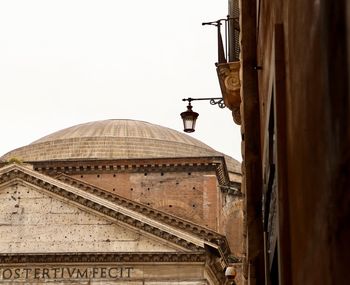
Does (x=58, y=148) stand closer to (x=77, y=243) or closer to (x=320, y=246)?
(x=77, y=243)

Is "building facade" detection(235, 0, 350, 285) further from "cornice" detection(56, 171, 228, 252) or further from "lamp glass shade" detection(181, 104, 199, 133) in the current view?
"cornice" detection(56, 171, 228, 252)

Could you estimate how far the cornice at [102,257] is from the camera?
28.3 meters

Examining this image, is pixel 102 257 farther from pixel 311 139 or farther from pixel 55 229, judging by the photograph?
pixel 311 139

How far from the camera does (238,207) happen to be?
41.0 m

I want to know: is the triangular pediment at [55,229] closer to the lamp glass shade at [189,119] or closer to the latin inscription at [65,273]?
the latin inscription at [65,273]

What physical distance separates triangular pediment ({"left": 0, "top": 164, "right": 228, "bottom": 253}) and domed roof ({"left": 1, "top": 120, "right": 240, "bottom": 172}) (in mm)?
11371

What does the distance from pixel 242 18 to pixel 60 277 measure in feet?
68.3

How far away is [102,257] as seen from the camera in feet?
93.6

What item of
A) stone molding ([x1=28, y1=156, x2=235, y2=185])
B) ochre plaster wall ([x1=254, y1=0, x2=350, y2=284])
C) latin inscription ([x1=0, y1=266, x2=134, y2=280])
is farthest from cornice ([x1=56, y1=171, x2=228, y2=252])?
ochre plaster wall ([x1=254, y1=0, x2=350, y2=284])

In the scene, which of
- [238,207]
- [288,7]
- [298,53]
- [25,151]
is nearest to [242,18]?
[288,7]

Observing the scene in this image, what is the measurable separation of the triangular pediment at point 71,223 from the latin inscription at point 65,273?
0.67 meters

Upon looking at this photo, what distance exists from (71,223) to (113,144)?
13584 mm

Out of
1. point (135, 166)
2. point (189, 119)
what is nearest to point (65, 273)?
point (135, 166)

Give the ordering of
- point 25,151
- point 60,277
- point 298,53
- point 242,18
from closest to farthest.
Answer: point 298,53, point 242,18, point 60,277, point 25,151
